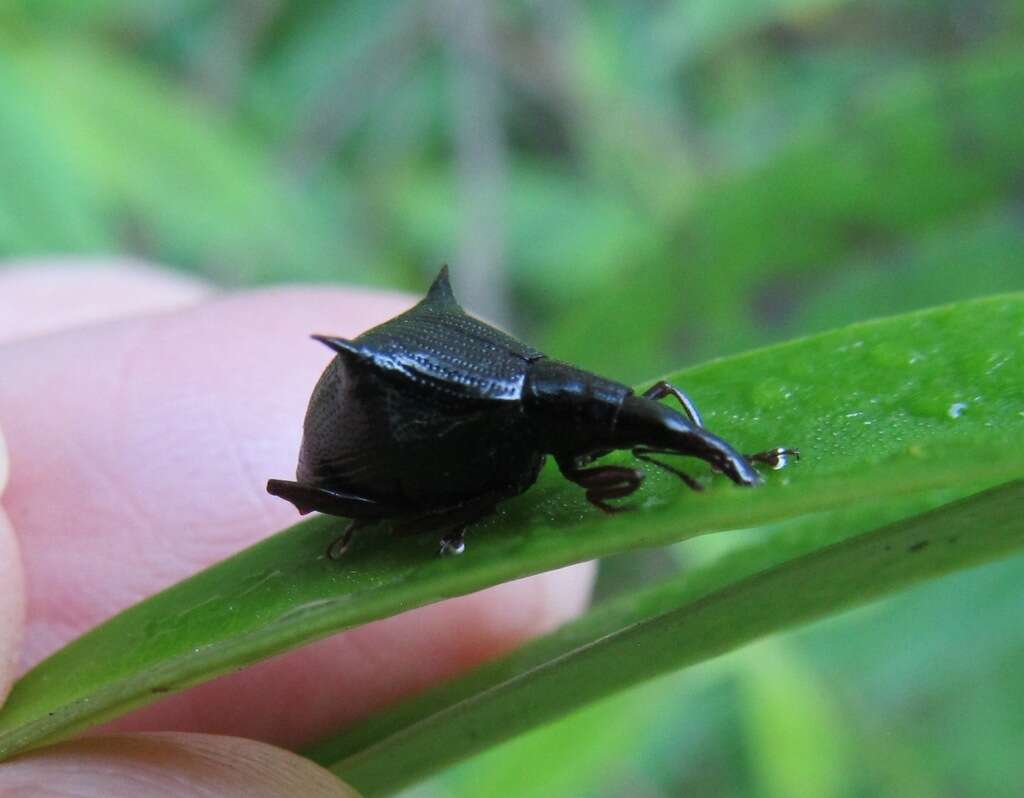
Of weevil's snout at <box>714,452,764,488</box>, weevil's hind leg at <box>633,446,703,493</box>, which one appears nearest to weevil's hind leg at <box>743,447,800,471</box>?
weevil's snout at <box>714,452,764,488</box>

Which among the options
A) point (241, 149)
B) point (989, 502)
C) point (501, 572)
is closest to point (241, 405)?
point (501, 572)

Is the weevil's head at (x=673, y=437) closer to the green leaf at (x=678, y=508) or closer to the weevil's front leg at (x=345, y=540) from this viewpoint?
the green leaf at (x=678, y=508)

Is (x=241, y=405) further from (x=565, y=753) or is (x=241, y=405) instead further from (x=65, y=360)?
(x=565, y=753)

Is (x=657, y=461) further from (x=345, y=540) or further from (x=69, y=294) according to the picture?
(x=69, y=294)

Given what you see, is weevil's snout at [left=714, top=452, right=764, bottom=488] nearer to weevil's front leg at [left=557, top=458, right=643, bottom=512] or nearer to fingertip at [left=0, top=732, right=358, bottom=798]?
weevil's front leg at [left=557, top=458, right=643, bottom=512]

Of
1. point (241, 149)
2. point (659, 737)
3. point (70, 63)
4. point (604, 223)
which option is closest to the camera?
point (659, 737)
